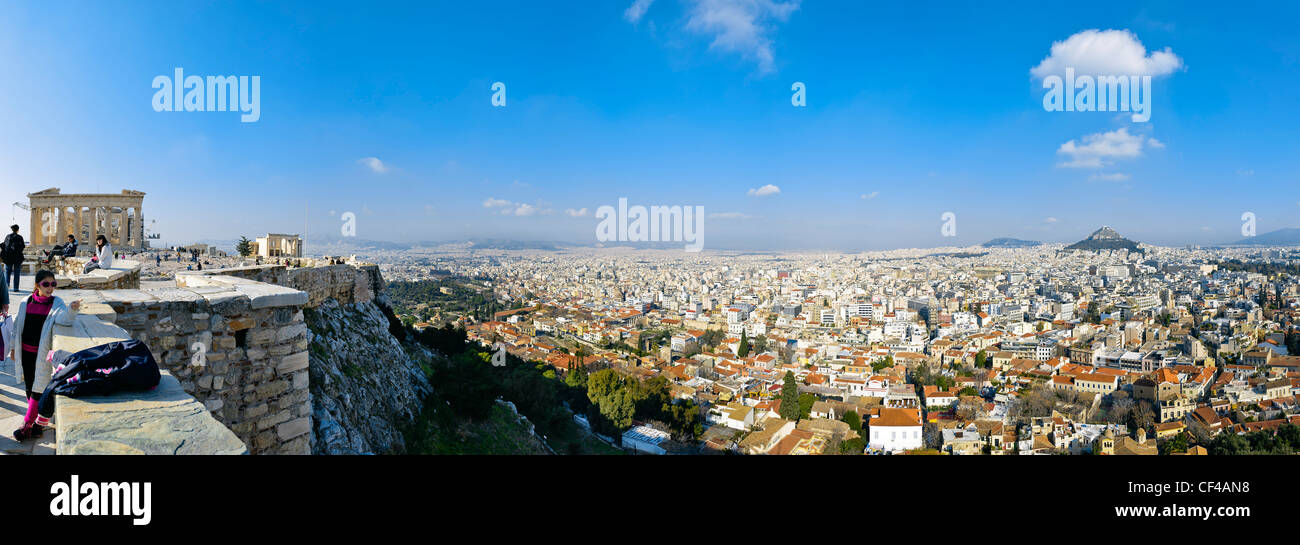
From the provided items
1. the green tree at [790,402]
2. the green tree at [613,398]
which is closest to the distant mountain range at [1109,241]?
the green tree at [790,402]

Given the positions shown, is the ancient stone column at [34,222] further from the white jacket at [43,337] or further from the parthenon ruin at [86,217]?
the white jacket at [43,337]

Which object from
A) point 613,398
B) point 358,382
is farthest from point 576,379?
point 358,382

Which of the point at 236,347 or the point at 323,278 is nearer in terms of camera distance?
the point at 236,347

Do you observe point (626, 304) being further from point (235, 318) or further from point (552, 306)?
point (235, 318)

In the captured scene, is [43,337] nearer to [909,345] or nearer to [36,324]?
[36,324]

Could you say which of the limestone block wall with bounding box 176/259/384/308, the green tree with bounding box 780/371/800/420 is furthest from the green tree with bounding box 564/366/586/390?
the limestone block wall with bounding box 176/259/384/308
